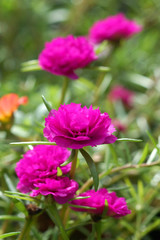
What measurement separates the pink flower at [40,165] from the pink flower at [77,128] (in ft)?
0.16

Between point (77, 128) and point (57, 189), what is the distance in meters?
0.08

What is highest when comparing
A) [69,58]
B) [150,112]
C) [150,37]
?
[69,58]

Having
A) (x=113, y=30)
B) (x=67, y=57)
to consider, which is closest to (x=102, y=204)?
(x=67, y=57)

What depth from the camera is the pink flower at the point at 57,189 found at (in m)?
0.39

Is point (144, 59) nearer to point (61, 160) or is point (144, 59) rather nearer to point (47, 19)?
point (47, 19)

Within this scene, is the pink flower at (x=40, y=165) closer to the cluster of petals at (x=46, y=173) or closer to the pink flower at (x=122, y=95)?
the cluster of petals at (x=46, y=173)

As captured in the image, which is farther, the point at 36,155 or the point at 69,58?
the point at 69,58

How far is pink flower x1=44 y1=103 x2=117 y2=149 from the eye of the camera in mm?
367

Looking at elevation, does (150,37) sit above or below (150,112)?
above

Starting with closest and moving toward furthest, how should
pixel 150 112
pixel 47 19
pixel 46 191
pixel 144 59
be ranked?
pixel 46 191 < pixel 150 112 < pixel 144 59 < pixel 47 19

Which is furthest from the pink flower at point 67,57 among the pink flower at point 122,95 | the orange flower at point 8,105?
the pink flower at point 122,95

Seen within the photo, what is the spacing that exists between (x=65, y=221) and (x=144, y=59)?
95 centimetres

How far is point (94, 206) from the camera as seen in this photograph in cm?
42

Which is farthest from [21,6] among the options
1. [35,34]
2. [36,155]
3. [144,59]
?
[36,155]
